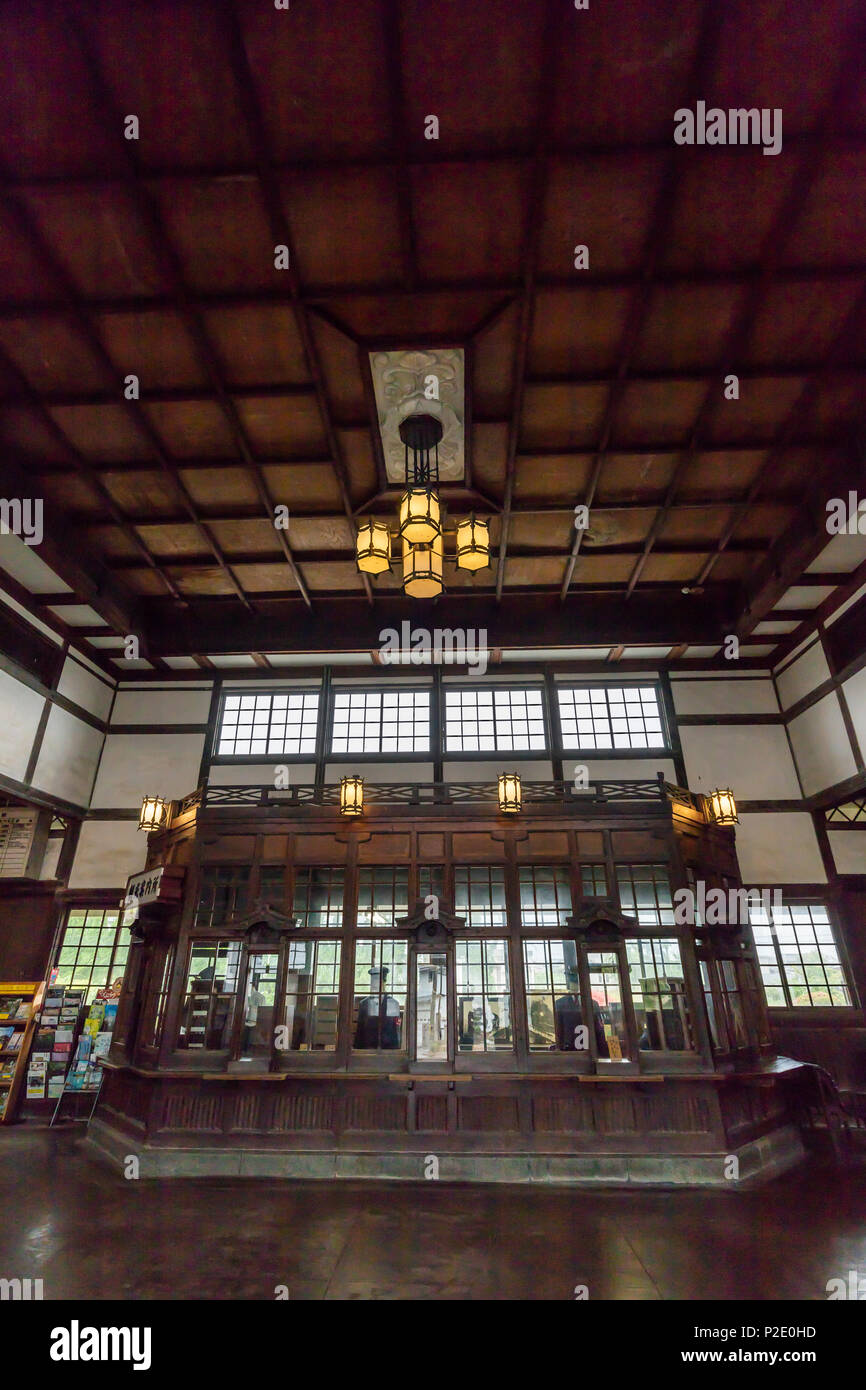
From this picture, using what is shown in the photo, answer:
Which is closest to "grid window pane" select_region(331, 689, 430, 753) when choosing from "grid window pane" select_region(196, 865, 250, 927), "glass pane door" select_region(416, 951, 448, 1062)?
"grid window pane" select_region(196, 865, 250, 927)

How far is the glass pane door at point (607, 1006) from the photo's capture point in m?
6.91

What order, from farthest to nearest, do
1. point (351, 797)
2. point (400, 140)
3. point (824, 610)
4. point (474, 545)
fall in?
1. point (824, 610)
2. point (351, 797)
3. point (474, 545)
4. point (400, 140)

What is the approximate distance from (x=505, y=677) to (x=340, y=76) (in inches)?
312

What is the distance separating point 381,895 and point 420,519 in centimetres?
478

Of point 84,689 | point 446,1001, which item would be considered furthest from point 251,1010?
point 84,689

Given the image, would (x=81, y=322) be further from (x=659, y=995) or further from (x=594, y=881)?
(x=659, y=995)

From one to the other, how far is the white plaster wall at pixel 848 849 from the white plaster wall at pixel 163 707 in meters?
10.5

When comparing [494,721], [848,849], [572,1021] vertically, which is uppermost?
[494,721]

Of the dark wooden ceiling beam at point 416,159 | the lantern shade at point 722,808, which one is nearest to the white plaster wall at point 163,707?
the dark wooden ceiling beam at point 416,159

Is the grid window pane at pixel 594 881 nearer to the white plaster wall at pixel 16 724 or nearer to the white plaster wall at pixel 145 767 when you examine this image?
the white plaster wall at pixel 145 767

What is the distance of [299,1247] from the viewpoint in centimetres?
462

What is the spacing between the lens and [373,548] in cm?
604

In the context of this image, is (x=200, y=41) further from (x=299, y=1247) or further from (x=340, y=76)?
(x=299, y=1247)

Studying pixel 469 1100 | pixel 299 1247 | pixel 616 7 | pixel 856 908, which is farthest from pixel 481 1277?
pixel 616 7
